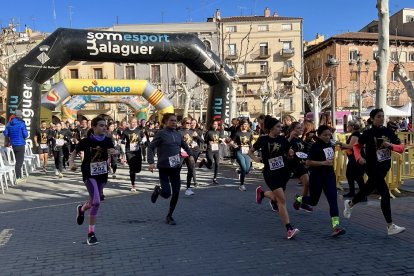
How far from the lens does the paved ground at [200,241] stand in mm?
4863

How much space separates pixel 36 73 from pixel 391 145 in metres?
12.2

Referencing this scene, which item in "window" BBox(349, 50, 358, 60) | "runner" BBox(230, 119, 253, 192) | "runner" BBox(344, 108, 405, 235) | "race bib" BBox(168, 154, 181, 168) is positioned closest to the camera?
"runner" BBox(344, 108, 405, 235)

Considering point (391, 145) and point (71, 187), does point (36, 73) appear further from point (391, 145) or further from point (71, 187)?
point (391, 145)

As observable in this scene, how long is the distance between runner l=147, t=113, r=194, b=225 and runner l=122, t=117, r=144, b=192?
3.37 m

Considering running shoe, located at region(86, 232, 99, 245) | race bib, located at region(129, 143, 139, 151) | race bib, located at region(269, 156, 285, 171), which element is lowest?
running shoe, located at region(86, 232, 99, 245)

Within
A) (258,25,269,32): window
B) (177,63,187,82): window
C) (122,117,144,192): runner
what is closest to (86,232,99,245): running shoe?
(122,117,144,192): runner

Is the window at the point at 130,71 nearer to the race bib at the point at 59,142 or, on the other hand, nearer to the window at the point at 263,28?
the window at the point at 263,28

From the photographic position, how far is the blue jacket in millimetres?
12195

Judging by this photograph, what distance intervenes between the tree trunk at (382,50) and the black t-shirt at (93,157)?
259 inches

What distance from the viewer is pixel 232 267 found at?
4.84 meters

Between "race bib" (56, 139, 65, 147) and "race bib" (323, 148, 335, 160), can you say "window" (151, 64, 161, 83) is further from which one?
"race bib" (323, 148, 335, 160)

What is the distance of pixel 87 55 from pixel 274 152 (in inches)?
431

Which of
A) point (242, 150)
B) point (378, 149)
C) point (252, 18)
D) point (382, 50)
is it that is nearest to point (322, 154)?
point (378, 149)

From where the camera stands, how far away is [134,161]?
11.2 meters
